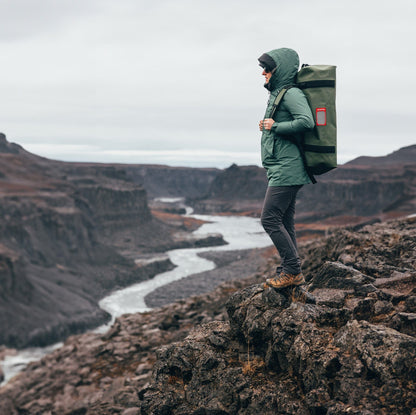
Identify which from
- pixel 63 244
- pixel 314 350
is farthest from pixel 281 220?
pixel 63 244

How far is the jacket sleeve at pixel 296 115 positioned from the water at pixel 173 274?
118 ft

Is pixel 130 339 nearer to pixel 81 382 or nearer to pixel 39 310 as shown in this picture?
pixel 81 382

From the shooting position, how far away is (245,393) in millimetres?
6961

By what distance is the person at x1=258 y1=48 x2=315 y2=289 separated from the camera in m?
7.06

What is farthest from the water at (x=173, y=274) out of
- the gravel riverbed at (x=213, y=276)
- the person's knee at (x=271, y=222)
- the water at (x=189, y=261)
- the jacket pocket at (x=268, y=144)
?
the jacket pocket at (x=268, y=144)

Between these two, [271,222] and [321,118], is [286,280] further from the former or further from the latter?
[321,118]

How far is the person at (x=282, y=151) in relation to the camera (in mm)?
7059

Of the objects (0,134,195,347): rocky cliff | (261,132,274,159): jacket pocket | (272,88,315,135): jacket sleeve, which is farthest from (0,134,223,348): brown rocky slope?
(272,88,315,135): jacket sleeve

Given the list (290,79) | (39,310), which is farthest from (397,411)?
(39,310)

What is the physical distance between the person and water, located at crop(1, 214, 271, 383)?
34.9m

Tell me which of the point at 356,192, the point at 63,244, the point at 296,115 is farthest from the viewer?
the point at 356,192

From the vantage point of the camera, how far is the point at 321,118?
6910 mm

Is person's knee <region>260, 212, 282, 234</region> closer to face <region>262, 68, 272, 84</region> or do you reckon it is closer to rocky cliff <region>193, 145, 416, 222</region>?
face <region>262, 68, 272, 84</region>

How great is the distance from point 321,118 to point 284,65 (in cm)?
118
